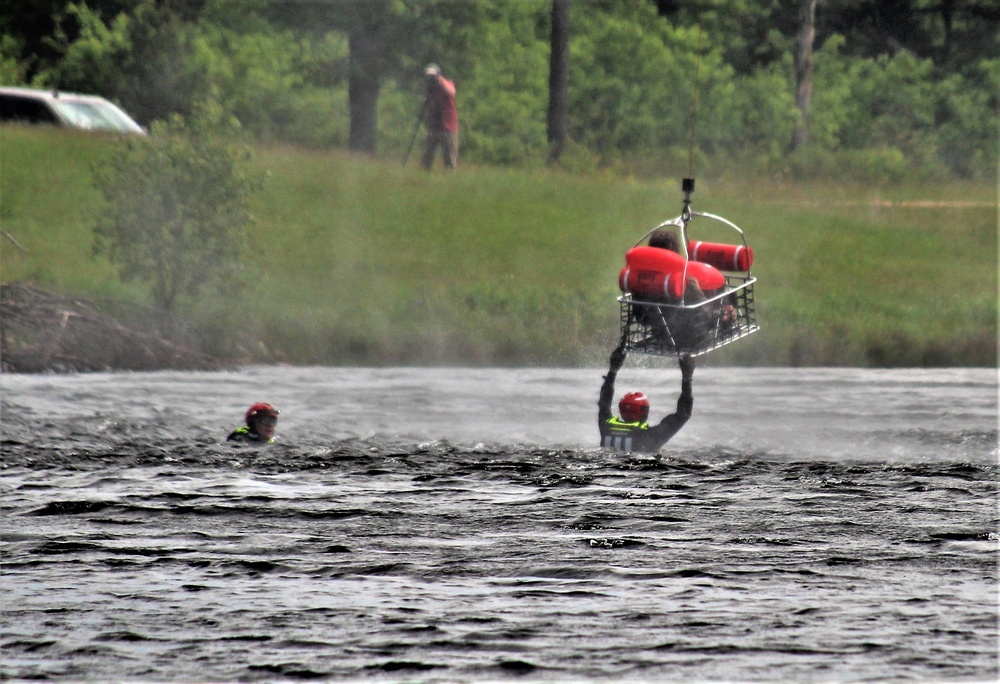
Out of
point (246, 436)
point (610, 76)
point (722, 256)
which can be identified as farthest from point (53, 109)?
point (722, 256)

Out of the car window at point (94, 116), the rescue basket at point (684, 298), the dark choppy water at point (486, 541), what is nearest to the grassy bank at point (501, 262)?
the car window at point (94, 116)

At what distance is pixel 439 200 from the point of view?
101ft

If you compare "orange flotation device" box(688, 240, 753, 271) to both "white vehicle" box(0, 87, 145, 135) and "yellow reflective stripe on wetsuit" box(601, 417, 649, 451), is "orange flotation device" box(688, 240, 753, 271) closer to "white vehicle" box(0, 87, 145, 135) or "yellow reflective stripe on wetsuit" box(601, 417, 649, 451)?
"yellow reflective stripe on wetsuit" box(601, 417, 649, 451)

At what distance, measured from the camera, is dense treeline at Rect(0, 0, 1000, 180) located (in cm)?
3981

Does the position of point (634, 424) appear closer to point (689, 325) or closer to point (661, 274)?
point (689, 325)

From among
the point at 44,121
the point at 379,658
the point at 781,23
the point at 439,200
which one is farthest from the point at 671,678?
the point at 781,23

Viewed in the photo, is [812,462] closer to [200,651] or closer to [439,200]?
[200,651]

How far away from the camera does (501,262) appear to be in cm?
2870

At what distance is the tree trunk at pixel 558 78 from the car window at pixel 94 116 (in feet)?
29.4

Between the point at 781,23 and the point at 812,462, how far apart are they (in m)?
34.4

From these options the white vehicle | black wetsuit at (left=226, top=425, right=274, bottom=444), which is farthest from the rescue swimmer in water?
the white vehicle

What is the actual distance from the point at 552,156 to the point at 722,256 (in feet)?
79.4

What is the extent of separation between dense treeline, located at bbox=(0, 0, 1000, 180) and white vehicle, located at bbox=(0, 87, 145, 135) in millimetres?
5696

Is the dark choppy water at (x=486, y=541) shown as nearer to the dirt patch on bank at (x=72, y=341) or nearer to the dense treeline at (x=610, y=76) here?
the dirt patch on bank at (x=72, y=341)
